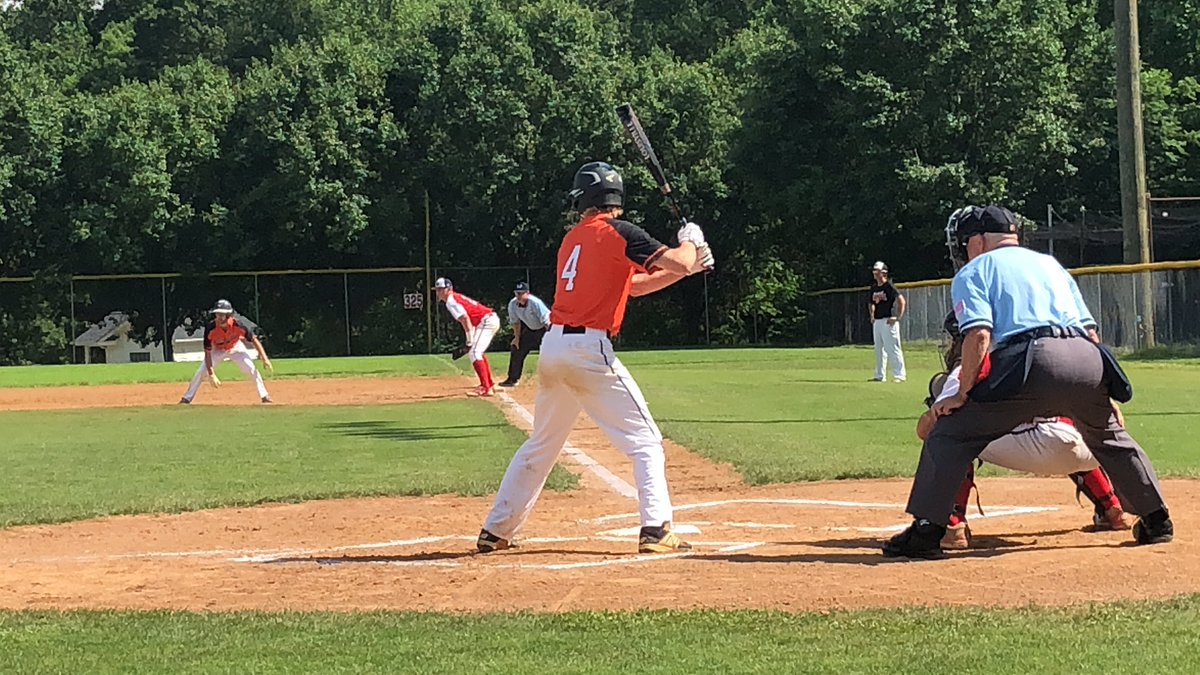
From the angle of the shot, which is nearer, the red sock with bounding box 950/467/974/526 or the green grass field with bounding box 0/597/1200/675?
the green grass field with bounding box 0/597/1200/675

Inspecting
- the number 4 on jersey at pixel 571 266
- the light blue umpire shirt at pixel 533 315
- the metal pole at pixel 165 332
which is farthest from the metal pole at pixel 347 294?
the number 4 on jersey at pixel 571 266

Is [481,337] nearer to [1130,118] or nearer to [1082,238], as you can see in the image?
[1130,118]

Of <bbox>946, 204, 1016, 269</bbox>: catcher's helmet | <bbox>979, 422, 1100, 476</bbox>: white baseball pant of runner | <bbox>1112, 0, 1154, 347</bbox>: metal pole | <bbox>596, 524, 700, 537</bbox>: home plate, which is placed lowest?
<bbox>596, 524, 700, 537</bbox>: home plate

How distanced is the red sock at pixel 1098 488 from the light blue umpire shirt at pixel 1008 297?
1.27 metres

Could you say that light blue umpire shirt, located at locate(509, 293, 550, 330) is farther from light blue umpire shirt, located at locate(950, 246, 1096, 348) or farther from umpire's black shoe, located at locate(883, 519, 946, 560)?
light blue umpire shirt, located at locate(950, 246, 1096, 348)

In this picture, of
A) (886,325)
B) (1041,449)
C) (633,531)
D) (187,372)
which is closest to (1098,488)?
(1041,449)

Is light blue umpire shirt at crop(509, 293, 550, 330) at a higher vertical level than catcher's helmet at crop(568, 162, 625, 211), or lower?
lower

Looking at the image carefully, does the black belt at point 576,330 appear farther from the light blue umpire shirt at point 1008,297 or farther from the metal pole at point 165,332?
the metal pole at point 165,332

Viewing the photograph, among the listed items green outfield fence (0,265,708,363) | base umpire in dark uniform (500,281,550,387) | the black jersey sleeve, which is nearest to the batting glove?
the black jersey sleeve

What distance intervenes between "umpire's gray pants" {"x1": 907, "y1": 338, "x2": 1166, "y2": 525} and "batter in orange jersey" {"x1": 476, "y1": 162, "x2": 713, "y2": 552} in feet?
4.59

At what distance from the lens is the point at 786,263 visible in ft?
177

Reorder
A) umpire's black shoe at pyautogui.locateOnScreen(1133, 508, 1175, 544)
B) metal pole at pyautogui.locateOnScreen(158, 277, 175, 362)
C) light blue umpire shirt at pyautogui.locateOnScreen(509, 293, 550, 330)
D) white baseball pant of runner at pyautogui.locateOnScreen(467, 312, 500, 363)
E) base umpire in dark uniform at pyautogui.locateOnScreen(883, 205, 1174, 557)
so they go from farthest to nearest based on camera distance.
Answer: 1. metal pole at pyautogui.locateOnScreen(158, 277, 175, 362)
2. light blue umpire shirt at pyautogui.locateOnScreen(509, 293, 550, 330)
3. white baseball pant of runner at pyautogui.locateOnScreen(467, 312, 500, 363)
4. umpire's black shoe at pyautogui.locateOnScreen(1133, 508, 1175, 544)
5. base umpire in dark uniform at pyautogui.locateOnScreen(883, 205, 1174, 557)

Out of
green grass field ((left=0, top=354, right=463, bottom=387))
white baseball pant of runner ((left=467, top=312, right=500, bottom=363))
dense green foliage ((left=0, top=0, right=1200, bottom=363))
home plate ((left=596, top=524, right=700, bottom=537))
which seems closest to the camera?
home plate ((left=596, top=524, right=700, bottom=537))

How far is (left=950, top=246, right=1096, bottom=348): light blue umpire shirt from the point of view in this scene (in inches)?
285
